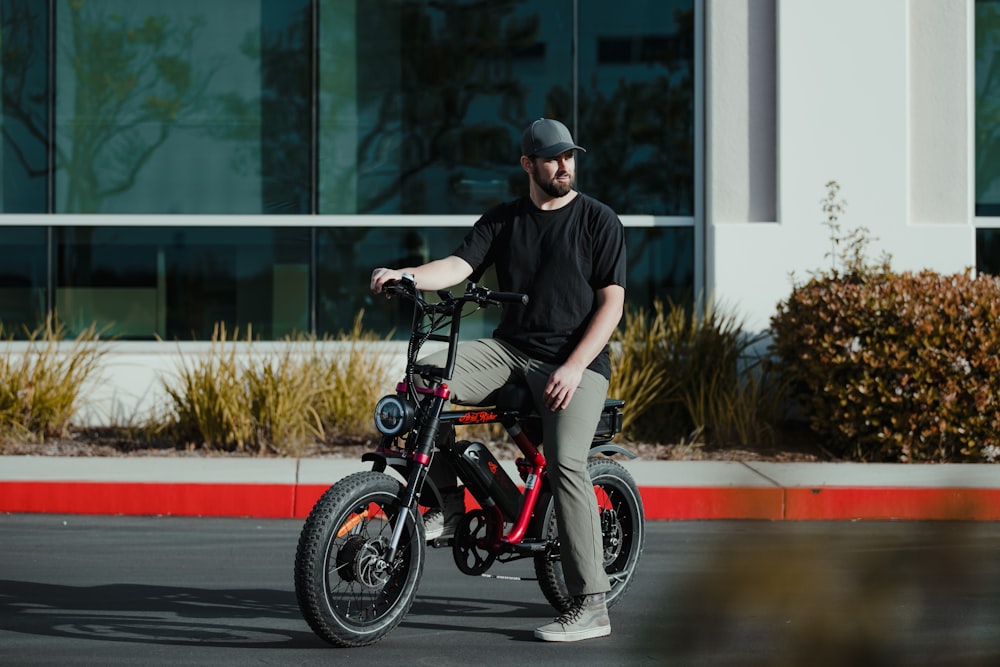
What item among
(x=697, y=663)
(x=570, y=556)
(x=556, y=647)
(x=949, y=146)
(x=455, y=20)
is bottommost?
(x=556, y=647)

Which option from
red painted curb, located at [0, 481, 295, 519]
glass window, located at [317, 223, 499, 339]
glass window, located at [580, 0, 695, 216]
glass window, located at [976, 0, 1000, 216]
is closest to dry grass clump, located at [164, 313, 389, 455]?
glass window, located at [317, 223, 499, 339]

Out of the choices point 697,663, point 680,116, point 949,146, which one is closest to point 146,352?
point 680,116

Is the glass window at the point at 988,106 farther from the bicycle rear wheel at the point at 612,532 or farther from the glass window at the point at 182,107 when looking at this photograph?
the bicycle rear wheel at the point at 612,532

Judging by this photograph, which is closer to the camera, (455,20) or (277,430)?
(277,430)

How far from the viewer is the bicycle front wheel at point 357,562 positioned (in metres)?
4.30

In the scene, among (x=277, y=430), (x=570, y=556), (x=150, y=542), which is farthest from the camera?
(x=277, y=430)

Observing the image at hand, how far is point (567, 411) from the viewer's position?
467cm

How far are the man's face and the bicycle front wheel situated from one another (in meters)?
1.15

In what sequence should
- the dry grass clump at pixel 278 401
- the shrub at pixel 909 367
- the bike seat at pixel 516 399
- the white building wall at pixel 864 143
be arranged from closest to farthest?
the bike seat at pixel 516 399 < the shrub at pixel 909 367 < the dry grass clump at pixel 278 401 < the white building wall at pixel 864 143

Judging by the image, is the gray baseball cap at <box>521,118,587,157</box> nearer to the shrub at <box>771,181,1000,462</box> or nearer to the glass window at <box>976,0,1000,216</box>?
the shrub at <box>771,181,1000,462</box>

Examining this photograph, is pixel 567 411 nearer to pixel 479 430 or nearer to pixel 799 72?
pixel 479 430

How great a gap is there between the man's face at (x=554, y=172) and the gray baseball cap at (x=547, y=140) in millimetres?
40

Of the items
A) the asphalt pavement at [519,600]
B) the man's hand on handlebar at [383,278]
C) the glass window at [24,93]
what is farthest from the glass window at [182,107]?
the man's hand on handlebar at [383,278]

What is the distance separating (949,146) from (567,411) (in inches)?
287
